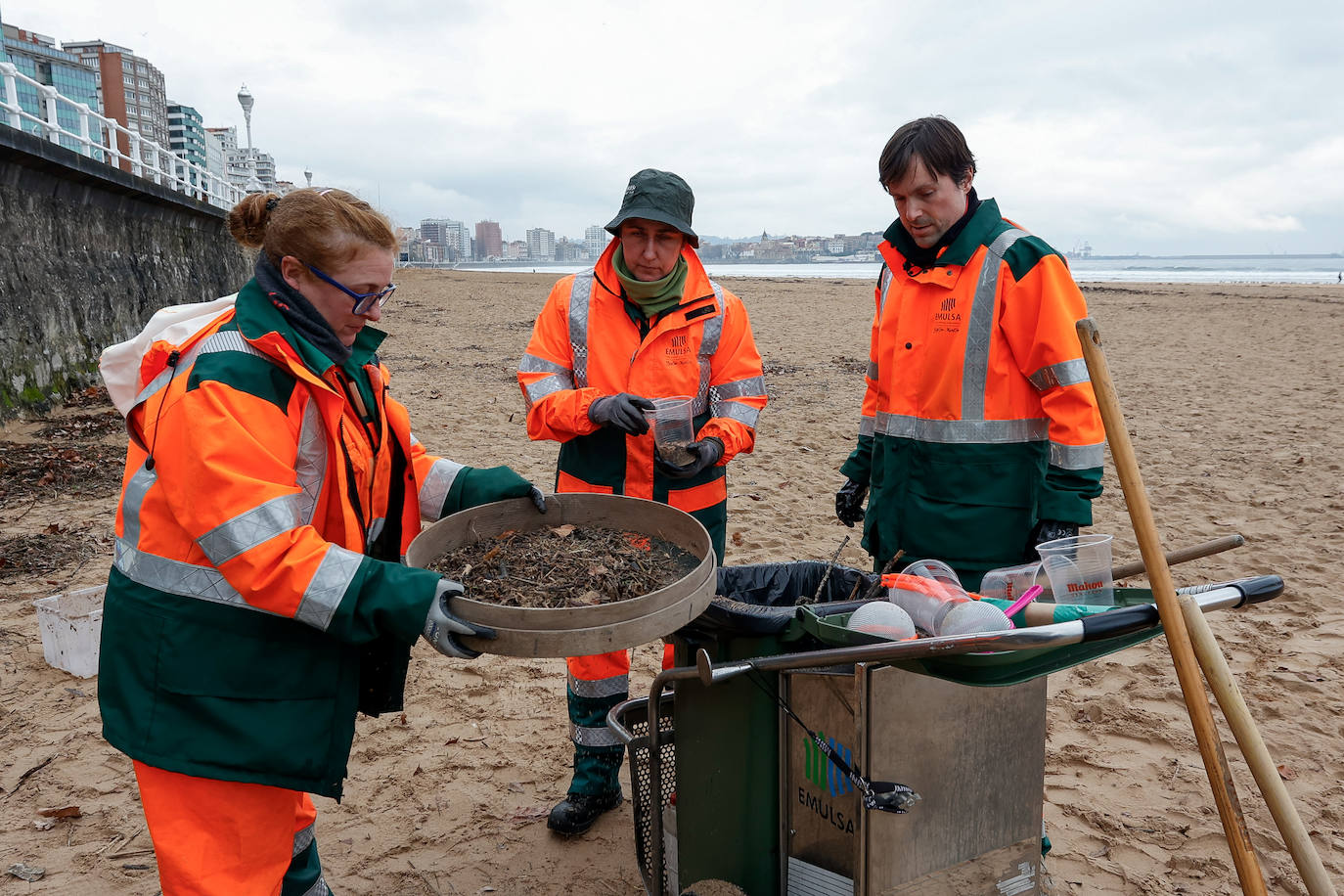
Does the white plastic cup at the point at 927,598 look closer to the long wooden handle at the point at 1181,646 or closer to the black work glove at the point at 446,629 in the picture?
the long wooden handle at the point at 1181,646

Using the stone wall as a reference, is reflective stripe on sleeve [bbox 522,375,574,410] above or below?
below

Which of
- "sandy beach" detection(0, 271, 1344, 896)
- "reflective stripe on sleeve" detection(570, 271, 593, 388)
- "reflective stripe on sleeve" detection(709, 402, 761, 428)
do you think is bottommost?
"sandy beach" detection(0, 271, 1344, 896)

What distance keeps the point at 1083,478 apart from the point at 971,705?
2.61 feet

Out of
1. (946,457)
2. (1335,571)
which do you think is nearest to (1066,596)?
(946,457)

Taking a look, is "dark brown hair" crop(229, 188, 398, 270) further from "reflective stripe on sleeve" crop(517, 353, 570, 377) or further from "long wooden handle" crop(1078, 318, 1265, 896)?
"long wooden handle" crop(1078, 318, 1265, 896)

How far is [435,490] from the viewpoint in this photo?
237 cm

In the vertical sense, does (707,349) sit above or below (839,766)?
above

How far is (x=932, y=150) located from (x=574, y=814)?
2393 mm

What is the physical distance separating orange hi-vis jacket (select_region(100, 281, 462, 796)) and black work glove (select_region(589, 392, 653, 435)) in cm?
92

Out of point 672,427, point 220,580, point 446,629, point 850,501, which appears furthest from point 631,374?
point 220,580

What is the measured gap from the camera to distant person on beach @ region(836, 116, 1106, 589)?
249cm

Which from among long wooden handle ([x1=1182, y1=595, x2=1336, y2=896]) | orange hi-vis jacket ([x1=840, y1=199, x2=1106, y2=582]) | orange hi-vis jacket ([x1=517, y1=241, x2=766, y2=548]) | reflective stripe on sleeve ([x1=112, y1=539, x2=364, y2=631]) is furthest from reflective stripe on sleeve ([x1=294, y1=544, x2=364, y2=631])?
orange hi-vis jacket ([x1=840, y1=199, x2=1106, y2=582])

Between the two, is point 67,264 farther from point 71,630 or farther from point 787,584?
point 787,584

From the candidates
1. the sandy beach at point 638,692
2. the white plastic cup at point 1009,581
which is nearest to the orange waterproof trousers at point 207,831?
the sandy beach at point 638,692
